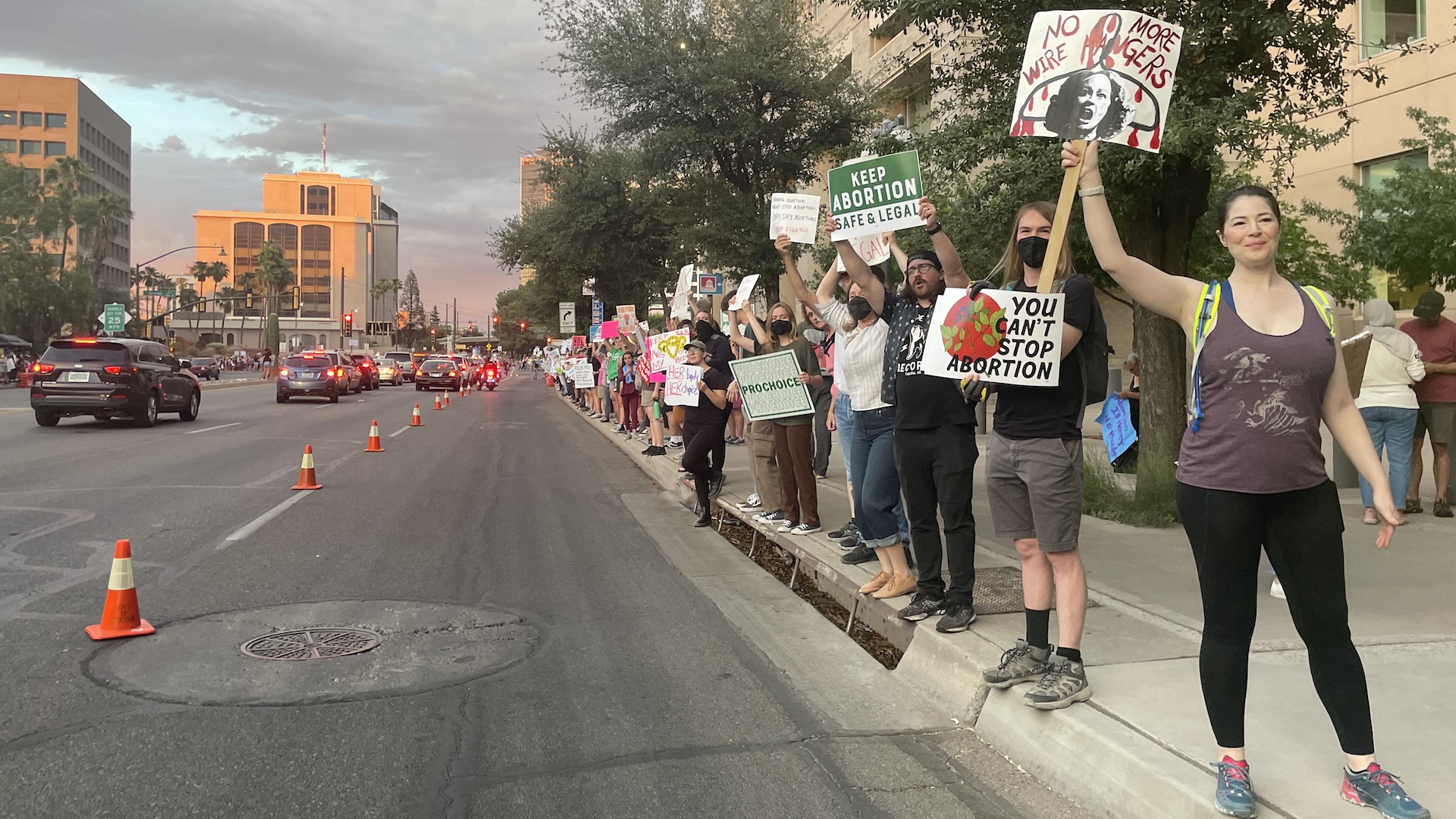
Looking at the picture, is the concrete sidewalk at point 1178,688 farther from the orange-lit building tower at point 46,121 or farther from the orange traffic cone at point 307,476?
the orange-lit building tower at point 46,121

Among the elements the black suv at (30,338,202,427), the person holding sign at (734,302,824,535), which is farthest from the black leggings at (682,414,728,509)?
the black suv at (30,338,202,427)

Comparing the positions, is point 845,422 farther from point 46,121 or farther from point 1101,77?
point 46,121

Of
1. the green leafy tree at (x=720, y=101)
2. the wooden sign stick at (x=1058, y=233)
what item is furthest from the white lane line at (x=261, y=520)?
the green leafy tree at (x=720, y=101)

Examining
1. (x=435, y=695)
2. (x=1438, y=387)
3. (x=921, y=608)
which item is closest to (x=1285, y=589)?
(x=921, y=608)

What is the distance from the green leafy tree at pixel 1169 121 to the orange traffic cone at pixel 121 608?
22.9 ft

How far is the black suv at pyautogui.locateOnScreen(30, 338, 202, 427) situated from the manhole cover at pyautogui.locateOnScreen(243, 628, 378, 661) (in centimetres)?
1632

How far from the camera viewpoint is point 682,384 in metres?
11.1

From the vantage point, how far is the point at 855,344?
652 cm

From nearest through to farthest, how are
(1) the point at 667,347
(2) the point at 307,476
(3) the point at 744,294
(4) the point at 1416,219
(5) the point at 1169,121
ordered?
(5) the point at 1169,121 → (3) the point at 744,294 → (2) the point at 307,476 → (1) the point at 667,347 → (4) the point at 1416,219

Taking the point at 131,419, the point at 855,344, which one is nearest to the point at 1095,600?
the point at 855,344

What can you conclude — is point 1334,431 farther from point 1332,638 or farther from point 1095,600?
point 1095,600

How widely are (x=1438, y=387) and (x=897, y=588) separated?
596 cm

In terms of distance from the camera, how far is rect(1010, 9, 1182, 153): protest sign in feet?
14.6

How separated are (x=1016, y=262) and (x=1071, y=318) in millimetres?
445
